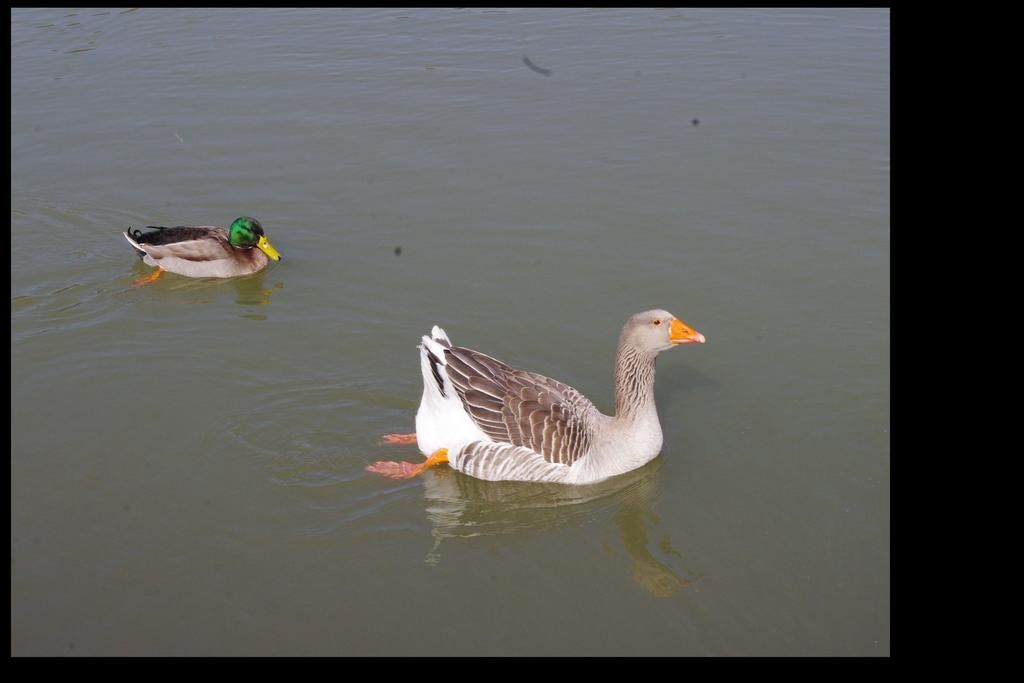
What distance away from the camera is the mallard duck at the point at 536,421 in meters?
8.32

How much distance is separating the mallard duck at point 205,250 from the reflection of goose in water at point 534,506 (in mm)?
4761

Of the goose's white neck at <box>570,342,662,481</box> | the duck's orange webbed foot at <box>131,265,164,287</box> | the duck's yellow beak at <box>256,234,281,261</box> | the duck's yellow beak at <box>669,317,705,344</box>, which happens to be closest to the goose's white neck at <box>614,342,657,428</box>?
the goose's white neck at <box>570,342,662,481</box>

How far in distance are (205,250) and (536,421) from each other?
575 cm

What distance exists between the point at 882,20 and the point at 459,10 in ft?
27.6

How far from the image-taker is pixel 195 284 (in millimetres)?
12227

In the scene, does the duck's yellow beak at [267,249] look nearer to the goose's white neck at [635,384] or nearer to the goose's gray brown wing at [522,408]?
the goose's gray brown wing at [522,408]

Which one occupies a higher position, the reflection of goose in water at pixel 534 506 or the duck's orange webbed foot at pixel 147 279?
the duck's orange webbed foot at pixel 147 279

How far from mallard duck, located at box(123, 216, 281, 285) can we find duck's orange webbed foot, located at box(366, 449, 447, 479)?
434cm

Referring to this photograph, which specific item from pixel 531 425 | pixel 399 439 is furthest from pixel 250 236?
pixel 531 425

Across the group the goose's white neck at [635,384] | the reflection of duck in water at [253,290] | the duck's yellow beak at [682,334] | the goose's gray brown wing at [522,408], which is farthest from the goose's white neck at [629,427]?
the reflection of duck in water at [253,290]

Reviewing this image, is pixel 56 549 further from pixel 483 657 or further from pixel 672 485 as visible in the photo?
pixel 672 485

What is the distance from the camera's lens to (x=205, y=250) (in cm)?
1202

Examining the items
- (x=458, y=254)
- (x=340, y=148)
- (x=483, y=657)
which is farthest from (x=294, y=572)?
(x=340, y=148)

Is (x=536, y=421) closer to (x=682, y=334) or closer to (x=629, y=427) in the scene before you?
(x=629, y=427)
